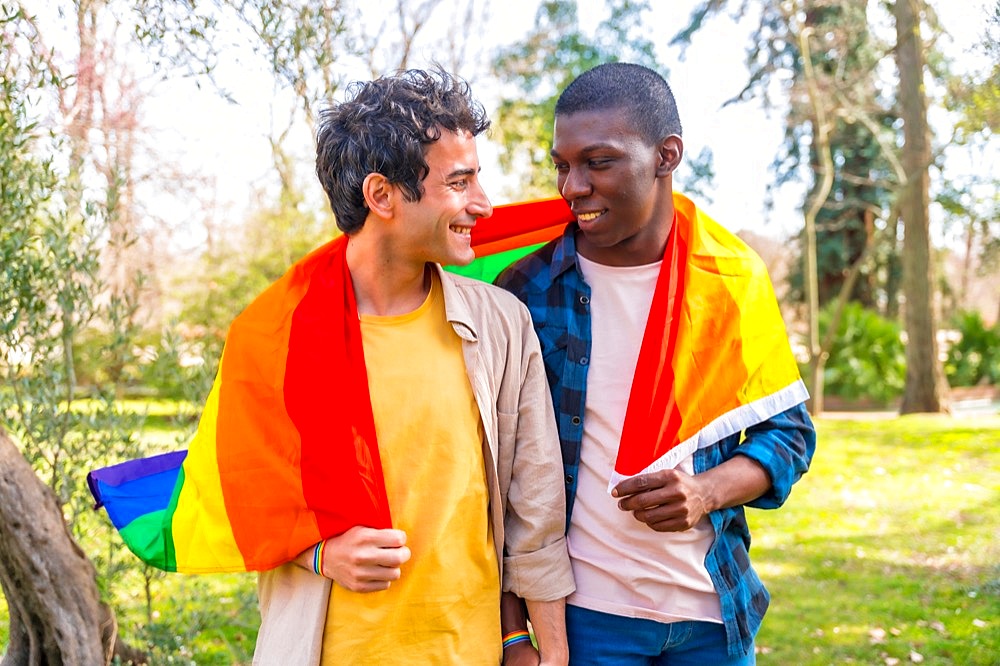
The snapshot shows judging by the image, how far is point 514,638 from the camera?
2219 mm

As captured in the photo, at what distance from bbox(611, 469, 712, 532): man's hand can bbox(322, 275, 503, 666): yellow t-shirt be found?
0.32 metres

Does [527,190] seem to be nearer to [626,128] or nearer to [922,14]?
[922,14]

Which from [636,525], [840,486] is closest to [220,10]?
[636,525]

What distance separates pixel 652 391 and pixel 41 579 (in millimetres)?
2092

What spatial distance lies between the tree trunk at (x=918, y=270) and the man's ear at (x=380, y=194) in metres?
14.1

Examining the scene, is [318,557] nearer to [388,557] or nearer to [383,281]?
[388,557]

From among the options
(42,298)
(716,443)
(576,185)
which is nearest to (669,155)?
(576,185)

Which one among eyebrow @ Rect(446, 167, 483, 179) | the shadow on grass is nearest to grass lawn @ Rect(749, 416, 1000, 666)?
the shadow on grass

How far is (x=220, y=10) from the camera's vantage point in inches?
139

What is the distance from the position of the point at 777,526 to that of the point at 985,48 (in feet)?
16.6

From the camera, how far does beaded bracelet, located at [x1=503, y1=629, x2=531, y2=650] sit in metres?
2.21

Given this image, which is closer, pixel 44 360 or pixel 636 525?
pixel 636 525

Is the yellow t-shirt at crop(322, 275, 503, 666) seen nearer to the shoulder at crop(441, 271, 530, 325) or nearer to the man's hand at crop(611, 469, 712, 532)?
the shoulder at crop(441, 271, 530, 325)

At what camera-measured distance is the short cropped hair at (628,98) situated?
2402mm
